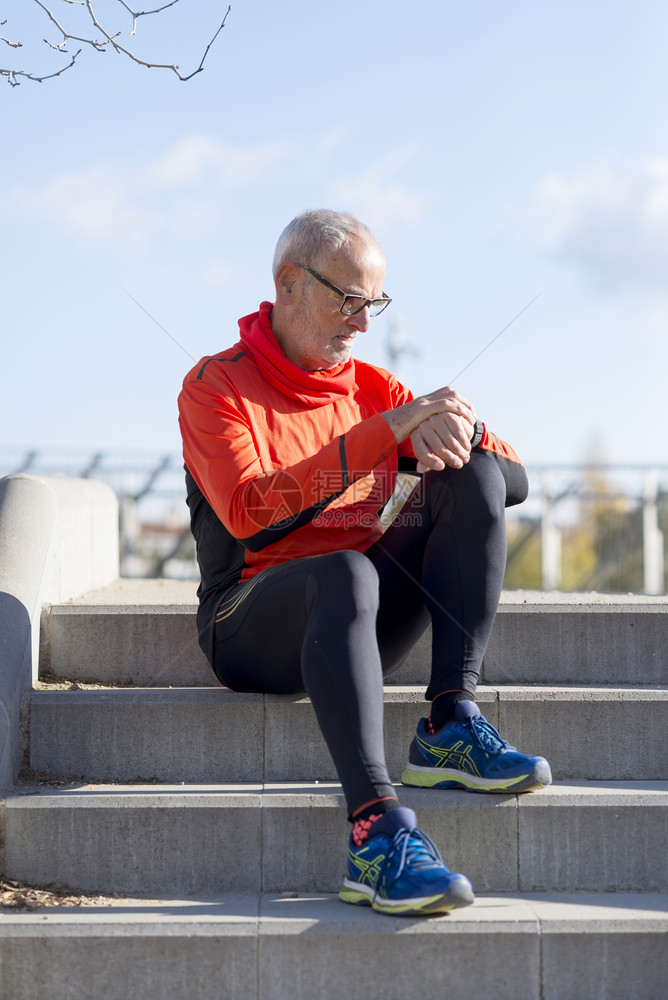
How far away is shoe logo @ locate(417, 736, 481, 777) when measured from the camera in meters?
2.43

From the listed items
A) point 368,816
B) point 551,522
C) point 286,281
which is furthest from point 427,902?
point 551,522

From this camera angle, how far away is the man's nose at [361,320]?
2.74 m

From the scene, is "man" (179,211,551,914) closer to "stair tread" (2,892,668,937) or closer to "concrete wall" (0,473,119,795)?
"stair tread" (2,892,668,937)

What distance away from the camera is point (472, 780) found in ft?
7.95

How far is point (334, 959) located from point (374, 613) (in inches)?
28.7

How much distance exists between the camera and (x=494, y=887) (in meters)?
2.42

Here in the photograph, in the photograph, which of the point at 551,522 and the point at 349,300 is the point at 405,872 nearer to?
the point at 349,300

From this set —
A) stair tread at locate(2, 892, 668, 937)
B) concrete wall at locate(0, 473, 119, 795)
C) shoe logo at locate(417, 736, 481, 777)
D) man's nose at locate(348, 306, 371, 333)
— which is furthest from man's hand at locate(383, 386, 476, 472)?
concrete wall at locate(0, 473, 119, 795)

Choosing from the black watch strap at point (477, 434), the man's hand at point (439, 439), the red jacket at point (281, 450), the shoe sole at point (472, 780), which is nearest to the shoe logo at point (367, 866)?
the shoe sole at point (472, 780)

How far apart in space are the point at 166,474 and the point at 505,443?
756 cm

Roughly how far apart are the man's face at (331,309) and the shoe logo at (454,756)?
3.59 ft

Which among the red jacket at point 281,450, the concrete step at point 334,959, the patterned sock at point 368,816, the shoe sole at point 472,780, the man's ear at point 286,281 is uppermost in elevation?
the man's ear at point 286,281

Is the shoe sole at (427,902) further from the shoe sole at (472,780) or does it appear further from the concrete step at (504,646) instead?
the concrete step at (504,646)

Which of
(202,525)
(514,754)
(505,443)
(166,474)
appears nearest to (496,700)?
(514,754)
